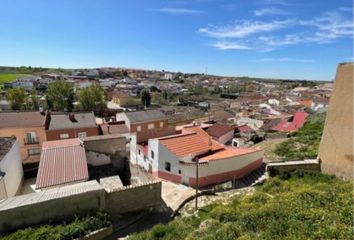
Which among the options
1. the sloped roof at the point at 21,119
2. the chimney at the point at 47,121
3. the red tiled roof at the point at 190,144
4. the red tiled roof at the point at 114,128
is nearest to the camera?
the red tiled roof at the point at 190,144

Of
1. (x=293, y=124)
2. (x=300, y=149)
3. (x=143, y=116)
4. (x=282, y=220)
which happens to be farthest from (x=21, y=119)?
(x=293, y=124)

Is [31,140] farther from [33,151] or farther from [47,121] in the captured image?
[47,121]

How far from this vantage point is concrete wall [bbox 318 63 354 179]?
11797 millimetres

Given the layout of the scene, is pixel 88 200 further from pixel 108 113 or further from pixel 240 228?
pixel 108 113

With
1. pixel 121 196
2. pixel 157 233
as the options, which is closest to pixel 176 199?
pixel 121 196

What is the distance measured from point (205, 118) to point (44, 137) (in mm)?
30267

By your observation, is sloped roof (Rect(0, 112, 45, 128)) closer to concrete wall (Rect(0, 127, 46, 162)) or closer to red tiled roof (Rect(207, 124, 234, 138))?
concrete wall (Rect(0, 127, 46, 162))

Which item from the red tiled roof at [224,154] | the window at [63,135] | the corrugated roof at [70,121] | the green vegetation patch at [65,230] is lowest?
the window at [63,135]

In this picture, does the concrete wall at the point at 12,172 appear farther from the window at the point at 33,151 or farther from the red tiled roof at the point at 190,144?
the red tiled roof at the point at 190,144

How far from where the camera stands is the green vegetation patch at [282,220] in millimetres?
6562

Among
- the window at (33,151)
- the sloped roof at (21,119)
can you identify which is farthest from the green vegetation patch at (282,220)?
the sloped roof at (21,119)

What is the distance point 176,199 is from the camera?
45.8ft

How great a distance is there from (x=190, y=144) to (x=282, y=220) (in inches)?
426

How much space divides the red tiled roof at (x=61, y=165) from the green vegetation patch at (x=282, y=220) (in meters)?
6.45
